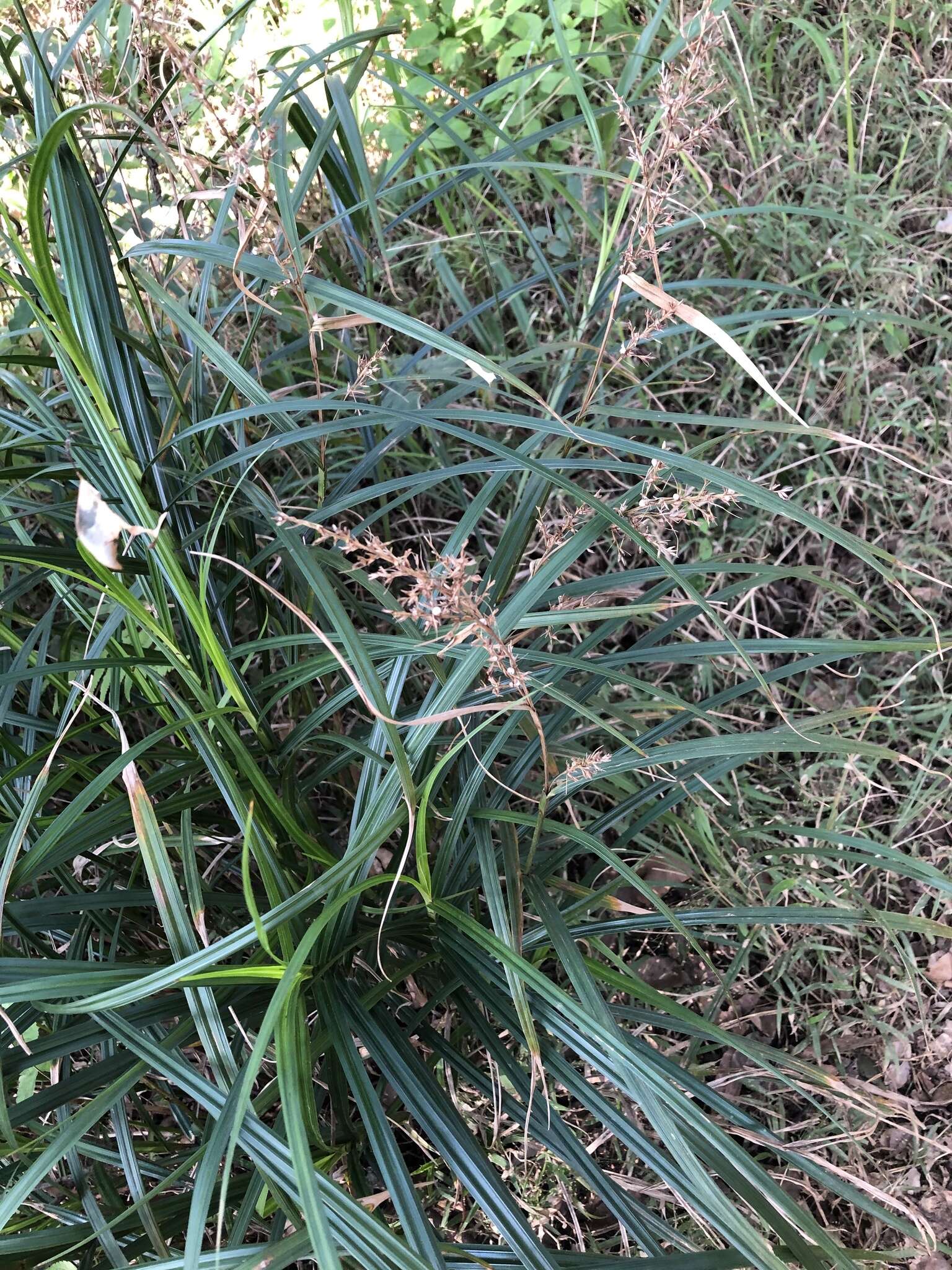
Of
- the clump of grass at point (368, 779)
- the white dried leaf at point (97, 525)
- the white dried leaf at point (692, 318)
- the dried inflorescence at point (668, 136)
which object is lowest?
the clump of grass at point (368, 779)

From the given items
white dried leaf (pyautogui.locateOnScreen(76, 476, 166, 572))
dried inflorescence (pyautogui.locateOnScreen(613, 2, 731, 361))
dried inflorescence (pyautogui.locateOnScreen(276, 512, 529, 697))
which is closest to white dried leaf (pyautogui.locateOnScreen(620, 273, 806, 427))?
dried inflorescence (pyautogui.locateOnScreen(613, 2, 731, 361))

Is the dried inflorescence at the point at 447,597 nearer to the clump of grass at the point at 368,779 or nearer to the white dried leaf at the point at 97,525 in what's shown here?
the clump of grass at the point at 368,779

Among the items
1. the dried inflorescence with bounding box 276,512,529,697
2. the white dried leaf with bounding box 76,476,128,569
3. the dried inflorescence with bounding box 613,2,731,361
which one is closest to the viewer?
the white dried leaf with bounding box 76,476,128,569

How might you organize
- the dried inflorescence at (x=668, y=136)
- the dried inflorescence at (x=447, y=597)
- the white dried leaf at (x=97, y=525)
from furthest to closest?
the dried inflorescence at (x=668, y=136) < the dried inflorescence at (x=447, y=597) < the white dried leaf at (x=97, y=525)

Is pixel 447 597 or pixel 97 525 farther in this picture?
pixel 447 597

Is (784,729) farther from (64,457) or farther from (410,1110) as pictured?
(64,457)

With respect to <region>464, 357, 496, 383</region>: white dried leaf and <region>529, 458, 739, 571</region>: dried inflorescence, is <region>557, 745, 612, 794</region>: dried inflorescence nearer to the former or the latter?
<region>529, 458, 739, 571</region>: dried inflorescence

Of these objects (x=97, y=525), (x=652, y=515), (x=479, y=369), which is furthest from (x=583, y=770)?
(x=97, y=525)

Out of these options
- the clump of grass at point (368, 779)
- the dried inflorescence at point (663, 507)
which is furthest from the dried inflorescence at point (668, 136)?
the dried inflorescence at point (663, 507)

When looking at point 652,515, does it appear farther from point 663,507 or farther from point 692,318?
point 692,318

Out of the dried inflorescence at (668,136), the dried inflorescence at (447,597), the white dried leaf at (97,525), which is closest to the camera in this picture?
the white dried leaf at (97,525)
